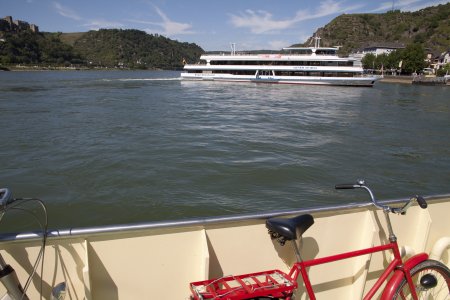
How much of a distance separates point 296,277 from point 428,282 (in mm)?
1019

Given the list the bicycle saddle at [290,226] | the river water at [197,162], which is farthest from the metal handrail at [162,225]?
the river water at [197,162]

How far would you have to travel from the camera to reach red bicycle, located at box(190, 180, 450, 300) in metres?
1.86

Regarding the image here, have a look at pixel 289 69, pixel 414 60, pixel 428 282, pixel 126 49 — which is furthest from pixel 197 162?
pixel 126 49

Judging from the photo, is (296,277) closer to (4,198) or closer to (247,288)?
(247,288)

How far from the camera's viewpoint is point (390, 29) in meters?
164

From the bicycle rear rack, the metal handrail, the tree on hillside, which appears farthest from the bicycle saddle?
the tree on hillside

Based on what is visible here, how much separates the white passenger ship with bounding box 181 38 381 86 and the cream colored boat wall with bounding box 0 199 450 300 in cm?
4159

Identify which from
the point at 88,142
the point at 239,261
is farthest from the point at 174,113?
the point at 239,261

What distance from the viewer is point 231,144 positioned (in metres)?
11.6

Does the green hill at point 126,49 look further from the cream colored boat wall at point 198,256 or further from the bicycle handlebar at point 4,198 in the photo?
the bicycle handlebar at point 4,198

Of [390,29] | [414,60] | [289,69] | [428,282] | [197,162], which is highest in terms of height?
[390,29]

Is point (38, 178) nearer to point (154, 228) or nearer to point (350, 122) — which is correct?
point (154, 228)

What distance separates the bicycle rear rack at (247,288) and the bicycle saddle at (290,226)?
28 centimetres

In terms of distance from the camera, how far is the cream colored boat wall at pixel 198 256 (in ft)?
6.25
